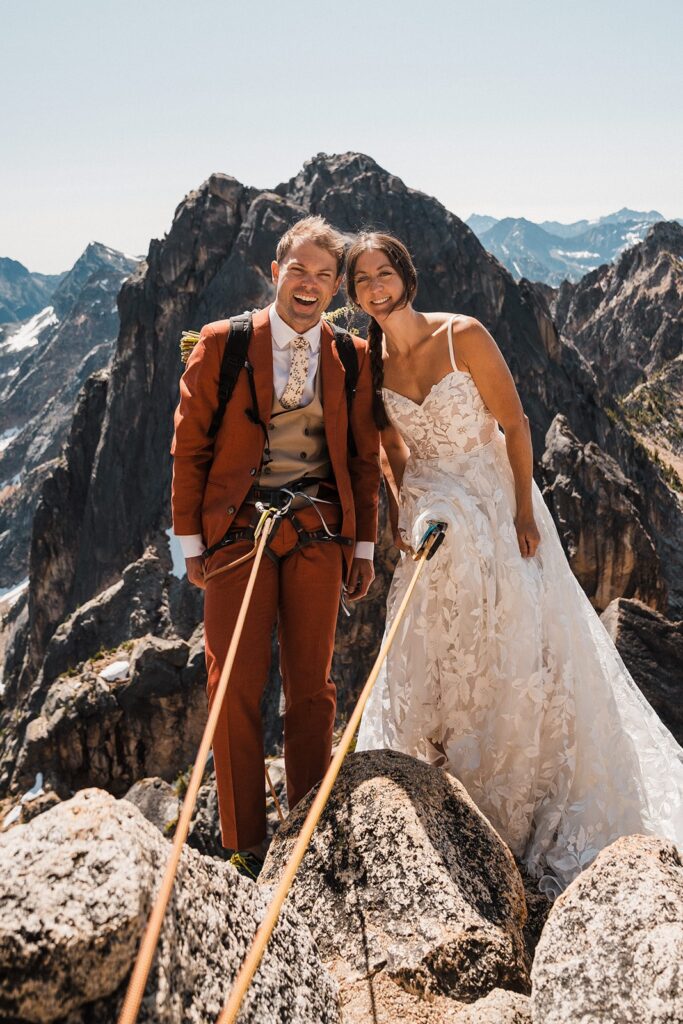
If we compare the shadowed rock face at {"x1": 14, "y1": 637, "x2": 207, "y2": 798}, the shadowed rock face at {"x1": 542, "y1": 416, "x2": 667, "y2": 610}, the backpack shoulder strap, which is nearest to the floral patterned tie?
the backpack shoulder strap

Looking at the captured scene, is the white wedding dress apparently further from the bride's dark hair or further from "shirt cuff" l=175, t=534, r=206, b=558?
"shirt cuff" l=175, t=534, r=206, b=558

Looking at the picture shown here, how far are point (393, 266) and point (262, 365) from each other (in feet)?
3.80

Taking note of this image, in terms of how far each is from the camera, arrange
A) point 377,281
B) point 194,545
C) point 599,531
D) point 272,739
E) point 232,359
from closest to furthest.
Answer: point 232,359 → point 194,545 → point 377,281 → point 272,739 → point 599,531

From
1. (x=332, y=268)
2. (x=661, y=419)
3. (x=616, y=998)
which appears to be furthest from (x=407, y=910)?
(x=661, y=419)

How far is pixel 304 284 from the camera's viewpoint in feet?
15.2

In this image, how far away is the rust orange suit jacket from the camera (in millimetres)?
4574

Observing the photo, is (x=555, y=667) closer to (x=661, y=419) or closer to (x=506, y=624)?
(x=506, y=624)

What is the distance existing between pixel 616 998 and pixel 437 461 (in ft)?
11.6

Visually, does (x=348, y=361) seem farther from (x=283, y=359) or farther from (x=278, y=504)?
(x=278, y=504)

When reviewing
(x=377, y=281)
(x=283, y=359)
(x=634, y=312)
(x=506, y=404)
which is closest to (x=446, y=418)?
(x=506, y=404)

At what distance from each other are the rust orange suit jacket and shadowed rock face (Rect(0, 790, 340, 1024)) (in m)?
2.47

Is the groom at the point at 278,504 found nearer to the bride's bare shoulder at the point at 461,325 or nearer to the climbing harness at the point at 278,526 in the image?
the climbing harness at the point at 278,526

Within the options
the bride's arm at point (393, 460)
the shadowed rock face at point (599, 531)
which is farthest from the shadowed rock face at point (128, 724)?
the bride's arm at point (393, 460)

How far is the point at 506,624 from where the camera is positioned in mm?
4914
